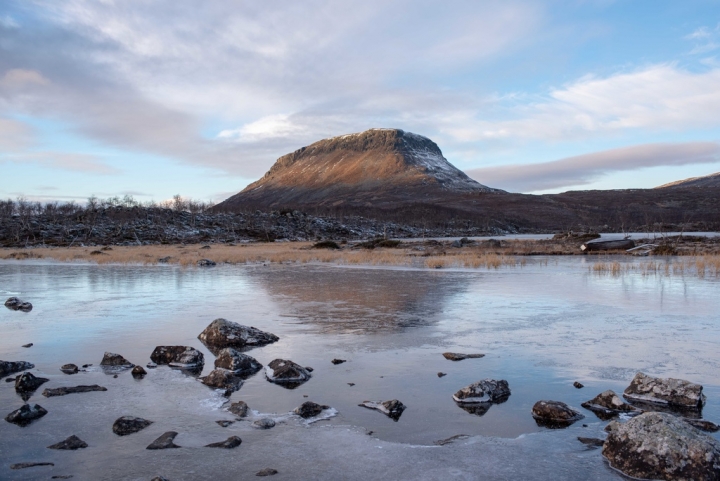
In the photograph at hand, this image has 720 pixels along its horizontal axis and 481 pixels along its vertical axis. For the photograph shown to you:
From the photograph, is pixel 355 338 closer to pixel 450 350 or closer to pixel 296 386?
pixel 450 350

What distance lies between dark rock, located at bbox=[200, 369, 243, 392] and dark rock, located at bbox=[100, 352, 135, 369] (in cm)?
185

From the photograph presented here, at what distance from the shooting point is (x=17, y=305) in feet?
57.5

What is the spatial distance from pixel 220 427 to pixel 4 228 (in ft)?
A: 263

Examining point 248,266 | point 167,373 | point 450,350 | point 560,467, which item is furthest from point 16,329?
point 248,266

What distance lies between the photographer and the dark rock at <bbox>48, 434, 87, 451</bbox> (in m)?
6.48

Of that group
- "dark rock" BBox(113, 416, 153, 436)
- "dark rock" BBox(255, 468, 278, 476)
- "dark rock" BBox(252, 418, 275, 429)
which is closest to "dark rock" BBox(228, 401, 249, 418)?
"dark rock" BBox(252, 418, 275, 429)

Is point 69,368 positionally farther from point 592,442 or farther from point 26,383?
point 592,442

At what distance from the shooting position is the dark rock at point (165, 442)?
6.50 meters

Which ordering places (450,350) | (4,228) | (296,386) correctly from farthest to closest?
(4,228), (450,350), (296,386)

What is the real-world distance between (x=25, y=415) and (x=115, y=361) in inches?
113

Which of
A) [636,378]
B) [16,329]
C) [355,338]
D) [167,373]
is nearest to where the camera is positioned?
[636,378]

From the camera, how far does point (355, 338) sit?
12.6m

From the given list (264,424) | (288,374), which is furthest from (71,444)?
(288,374)

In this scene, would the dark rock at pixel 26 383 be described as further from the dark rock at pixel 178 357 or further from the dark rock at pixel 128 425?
the dark rock at pixel 128 425
